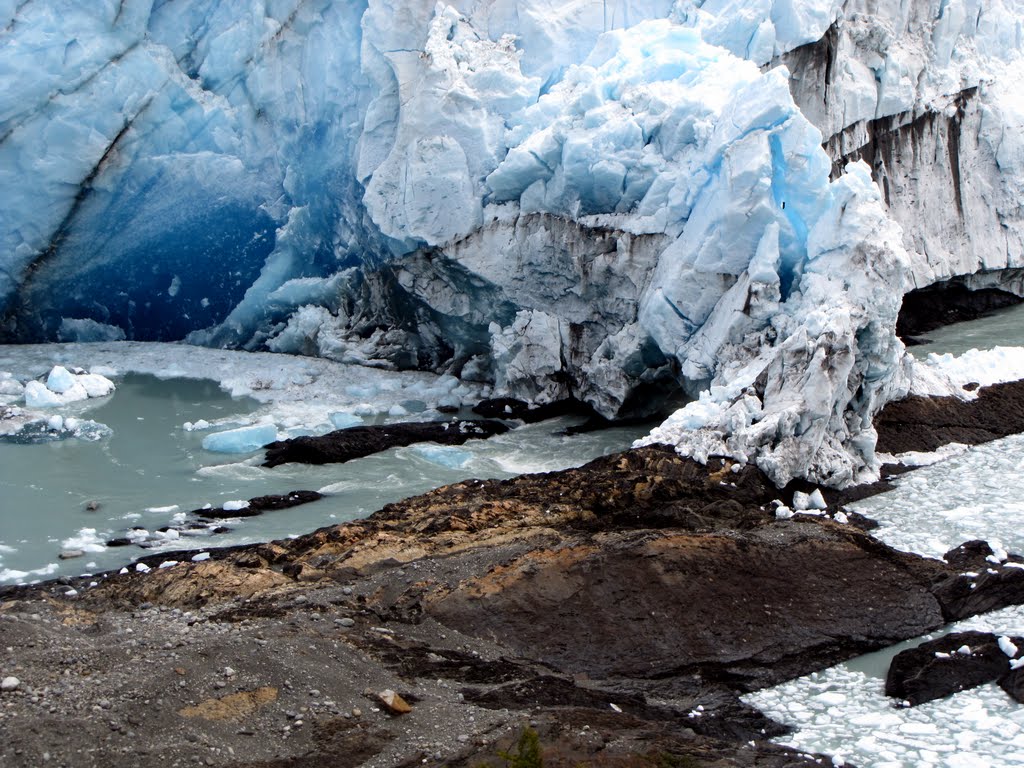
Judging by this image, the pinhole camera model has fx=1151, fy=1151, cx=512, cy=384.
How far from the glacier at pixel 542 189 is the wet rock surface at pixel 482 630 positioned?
5.88 ft

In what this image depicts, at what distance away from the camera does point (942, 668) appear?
7.16 meters

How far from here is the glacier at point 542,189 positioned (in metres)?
11.6

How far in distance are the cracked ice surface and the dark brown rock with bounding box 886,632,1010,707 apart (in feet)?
0.23

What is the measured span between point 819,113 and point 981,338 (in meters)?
4.18

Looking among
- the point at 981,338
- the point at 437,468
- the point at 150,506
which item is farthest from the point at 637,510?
the point at 981,338

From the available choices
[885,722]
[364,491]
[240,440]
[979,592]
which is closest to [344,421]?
[240,440]

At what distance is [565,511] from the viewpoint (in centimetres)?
962

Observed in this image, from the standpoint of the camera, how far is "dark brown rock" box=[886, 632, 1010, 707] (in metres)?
7.00

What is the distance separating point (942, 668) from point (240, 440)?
26.8 feet

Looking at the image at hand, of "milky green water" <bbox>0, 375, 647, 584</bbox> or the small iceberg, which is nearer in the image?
"milky green water" <bbox>0, 375, 647, 584</bbox>

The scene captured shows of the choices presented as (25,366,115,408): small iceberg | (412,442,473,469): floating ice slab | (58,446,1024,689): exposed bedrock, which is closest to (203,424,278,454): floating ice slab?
→ (412,442,473,469): floating ice slab

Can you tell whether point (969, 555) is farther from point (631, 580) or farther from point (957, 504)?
point (631, 580)

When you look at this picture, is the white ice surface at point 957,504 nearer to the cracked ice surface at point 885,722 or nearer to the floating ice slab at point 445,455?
the cracked ice surface at point 885,722

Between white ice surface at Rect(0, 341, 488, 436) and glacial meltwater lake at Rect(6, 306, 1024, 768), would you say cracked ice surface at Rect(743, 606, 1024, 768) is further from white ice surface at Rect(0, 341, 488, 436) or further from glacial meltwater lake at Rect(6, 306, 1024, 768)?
white ice surface at Rect(0, 341, 488, 436)
